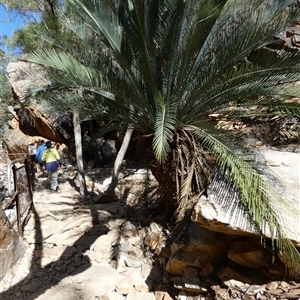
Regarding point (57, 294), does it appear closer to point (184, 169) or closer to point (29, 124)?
point (184, 169)

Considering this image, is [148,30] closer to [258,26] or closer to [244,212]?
[258,26]

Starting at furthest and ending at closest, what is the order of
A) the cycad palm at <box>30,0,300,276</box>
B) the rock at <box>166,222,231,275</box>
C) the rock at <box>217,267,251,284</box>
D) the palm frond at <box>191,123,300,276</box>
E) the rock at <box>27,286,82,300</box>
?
the rock at <box>27,286,82,300</box> < the rock at <box>166,222,231,275</box> < the cycad palm at <box>30,0,300,276</box> < the rock at <box>217,267,251,284</box> < the palm frond at <box>191,123,300,276</box>

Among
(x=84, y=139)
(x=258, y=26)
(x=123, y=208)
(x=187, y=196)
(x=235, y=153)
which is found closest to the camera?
(x=235, y=153)

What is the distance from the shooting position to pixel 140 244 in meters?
5.21

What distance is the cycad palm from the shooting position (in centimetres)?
382

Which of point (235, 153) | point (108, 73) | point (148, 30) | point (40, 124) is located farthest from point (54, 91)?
point (40, 124)

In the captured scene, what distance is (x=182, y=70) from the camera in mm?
4258

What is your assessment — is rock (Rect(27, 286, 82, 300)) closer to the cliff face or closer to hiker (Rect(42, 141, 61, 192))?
hiker (Rect(42, 141, 61, 192))

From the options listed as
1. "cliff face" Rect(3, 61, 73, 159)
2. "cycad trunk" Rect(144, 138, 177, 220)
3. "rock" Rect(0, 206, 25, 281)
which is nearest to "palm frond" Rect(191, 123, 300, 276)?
"cycad trunk" Rect(144, 138, 177, 220)

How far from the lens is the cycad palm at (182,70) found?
12.5ft

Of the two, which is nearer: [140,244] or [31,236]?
[140,244]

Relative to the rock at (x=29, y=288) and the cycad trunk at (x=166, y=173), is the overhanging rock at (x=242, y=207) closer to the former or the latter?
the cycad trunk at (x=166, y=173)

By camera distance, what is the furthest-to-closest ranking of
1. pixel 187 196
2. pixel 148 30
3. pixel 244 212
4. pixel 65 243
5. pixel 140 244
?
pixel 65 243 < pixel 140 244 < pixel 187 196 < pixel 148 30 < pixel 244 212

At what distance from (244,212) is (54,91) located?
10.3 feet
